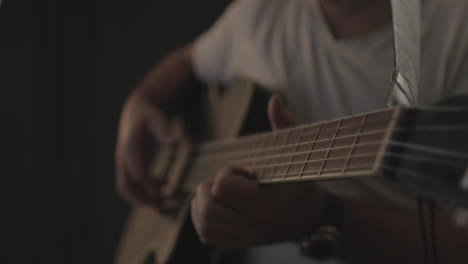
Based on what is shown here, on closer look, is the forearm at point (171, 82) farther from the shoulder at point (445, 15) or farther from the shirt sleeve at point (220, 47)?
the shoulder at point (445, 15)

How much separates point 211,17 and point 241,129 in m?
0.88

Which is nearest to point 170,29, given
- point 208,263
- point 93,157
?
point 93,157

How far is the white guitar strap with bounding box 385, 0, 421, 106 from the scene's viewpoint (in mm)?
383

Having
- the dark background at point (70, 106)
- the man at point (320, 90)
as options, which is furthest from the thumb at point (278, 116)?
the dark background at point (70, 106)

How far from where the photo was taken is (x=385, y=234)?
0.70m

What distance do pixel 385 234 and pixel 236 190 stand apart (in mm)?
256

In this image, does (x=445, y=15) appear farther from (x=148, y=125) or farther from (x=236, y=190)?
(x=148, y=125)

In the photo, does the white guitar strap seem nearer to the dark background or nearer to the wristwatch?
the wristwatch

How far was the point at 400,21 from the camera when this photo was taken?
43 centimetres

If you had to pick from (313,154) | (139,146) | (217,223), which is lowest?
(139,146)

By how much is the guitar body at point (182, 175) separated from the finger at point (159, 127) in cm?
3

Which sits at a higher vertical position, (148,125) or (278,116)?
(278,116)

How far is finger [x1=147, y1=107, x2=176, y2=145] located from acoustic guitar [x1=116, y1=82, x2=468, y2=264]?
0.08m

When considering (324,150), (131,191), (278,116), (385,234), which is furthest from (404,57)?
(131,191)
